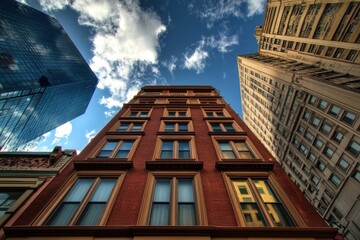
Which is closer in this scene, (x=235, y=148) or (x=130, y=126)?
(x=235, y=148)

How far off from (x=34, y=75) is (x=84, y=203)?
322 feet

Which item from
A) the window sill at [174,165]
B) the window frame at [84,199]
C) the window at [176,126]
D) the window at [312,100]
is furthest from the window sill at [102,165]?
the window at [312,100]

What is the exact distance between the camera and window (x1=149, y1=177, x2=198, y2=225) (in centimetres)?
838

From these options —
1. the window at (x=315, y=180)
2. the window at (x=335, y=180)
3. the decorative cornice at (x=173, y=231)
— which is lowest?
the decorative cornice at (x=173, y=231)

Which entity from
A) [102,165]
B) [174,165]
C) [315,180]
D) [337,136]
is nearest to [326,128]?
[337,136]

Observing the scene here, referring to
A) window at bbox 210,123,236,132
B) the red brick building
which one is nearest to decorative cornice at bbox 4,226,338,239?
the red brick building

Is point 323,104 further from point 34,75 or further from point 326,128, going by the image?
point 34,75

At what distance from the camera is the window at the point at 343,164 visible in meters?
30.0

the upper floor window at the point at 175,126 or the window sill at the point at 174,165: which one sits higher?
the upper floor window at the point at 175,126

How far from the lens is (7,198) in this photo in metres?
10.2

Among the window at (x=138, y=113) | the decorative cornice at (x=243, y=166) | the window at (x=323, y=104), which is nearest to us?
the decorative cornice at (x=243, y=166)

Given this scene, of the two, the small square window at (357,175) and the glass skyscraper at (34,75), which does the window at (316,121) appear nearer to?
the small square window at (357,175)

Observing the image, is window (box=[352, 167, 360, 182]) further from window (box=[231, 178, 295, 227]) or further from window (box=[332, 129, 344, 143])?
window (box=[231, 178, 295, 227])

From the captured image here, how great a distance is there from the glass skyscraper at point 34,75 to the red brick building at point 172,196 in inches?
3123
